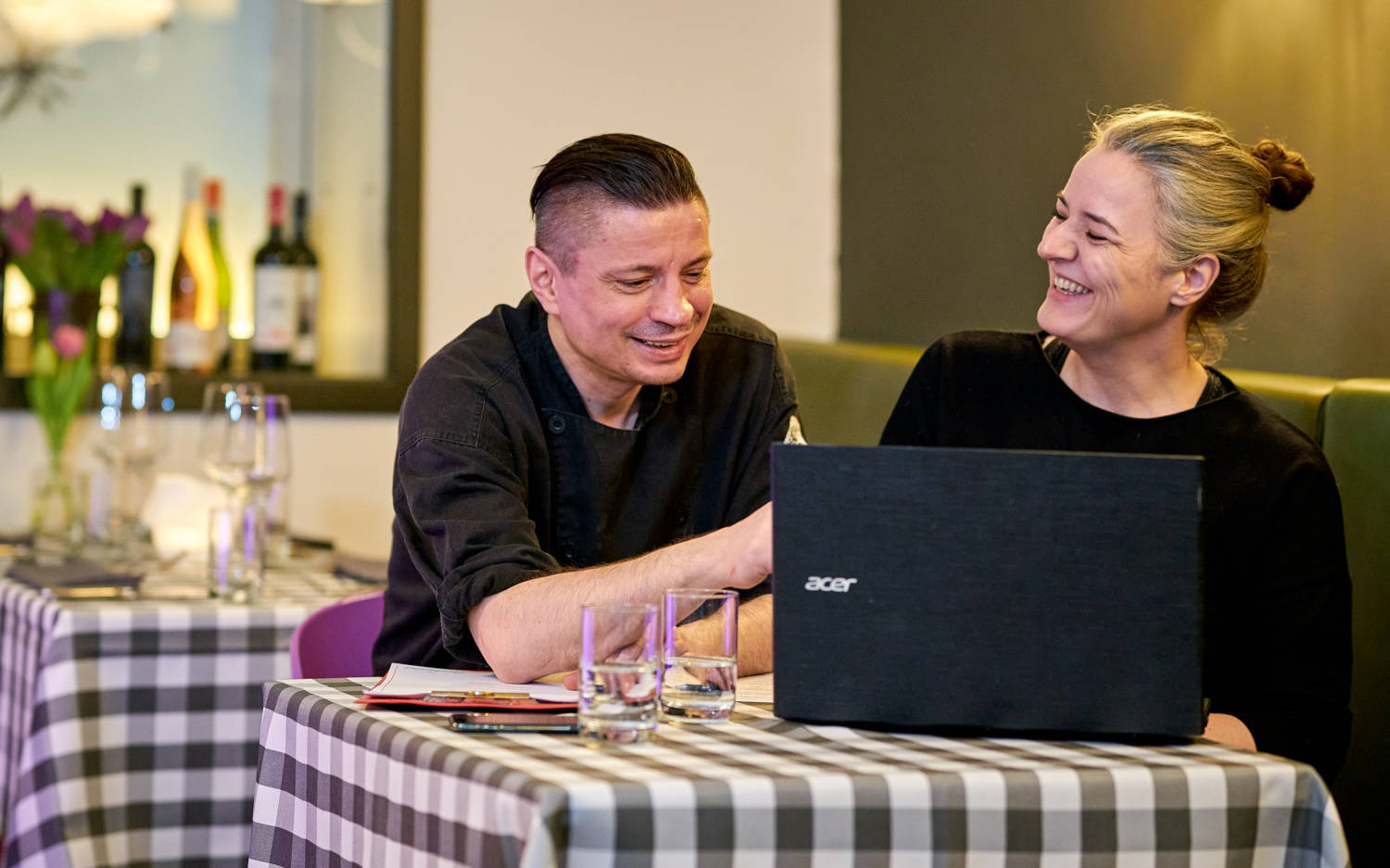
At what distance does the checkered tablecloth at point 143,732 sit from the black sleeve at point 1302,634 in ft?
4.42

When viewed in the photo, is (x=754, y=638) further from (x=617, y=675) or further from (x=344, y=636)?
(x=344, y=636)

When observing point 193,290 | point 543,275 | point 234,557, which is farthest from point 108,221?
point 543,275

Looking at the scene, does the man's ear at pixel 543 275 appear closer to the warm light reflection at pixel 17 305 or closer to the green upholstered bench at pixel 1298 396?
the green upholstered bench at pixel 1298 396

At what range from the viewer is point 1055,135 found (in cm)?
293

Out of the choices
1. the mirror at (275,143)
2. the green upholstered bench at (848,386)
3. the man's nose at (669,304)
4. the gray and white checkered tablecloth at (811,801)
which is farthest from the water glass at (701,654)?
the mirror at (275,143)

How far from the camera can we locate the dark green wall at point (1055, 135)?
2232 mm

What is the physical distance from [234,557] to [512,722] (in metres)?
1.32

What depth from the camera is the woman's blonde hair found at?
5.95 feet

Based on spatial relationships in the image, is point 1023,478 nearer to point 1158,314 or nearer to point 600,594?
point 600,594

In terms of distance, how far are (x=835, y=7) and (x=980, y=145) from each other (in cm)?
93

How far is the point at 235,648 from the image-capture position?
2322 millimetres

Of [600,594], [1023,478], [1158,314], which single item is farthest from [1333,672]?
[600,594]

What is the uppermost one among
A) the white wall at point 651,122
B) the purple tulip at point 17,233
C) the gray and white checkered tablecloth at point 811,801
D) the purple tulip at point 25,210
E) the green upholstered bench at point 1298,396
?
the white wall at point 651,122

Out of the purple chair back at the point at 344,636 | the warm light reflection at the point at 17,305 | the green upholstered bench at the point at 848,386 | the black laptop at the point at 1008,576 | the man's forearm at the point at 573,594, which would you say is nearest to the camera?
the black laptop at the point at 1008,576
